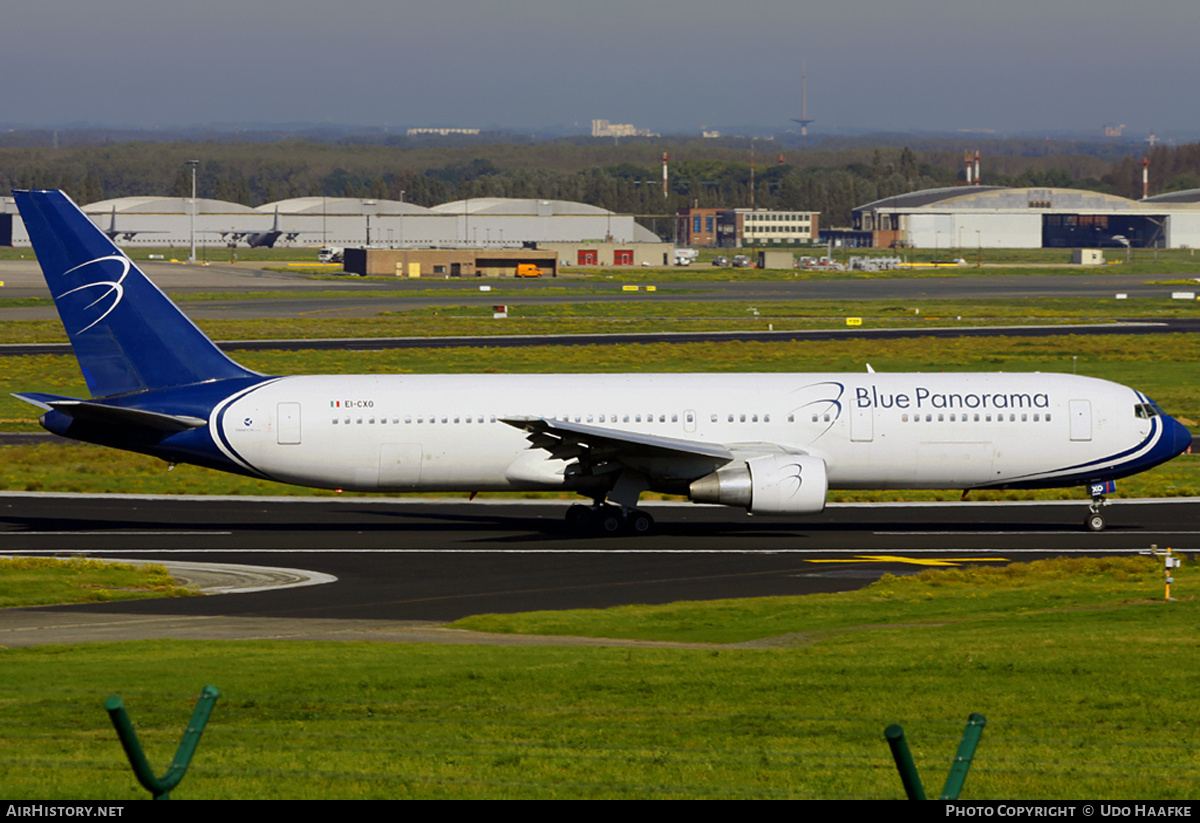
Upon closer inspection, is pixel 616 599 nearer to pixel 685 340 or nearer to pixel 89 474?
pixel 89 474

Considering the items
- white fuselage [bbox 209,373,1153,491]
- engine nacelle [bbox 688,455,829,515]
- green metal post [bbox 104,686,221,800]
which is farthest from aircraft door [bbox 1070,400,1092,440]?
green metal post [bbox 104,686,221,800]

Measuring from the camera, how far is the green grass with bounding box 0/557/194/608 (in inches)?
1244

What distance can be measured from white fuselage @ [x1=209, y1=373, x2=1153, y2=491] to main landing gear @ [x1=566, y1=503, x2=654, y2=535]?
1565 mm

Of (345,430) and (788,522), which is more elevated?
(345,430)

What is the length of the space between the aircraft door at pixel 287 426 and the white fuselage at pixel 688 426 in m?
0.03

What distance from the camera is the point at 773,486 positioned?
38.2m

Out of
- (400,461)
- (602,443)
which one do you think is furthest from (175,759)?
(400,461)

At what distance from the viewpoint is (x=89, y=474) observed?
52531mm

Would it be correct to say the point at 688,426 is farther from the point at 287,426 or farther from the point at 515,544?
the point at 287,426

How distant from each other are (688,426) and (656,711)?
72.6ft

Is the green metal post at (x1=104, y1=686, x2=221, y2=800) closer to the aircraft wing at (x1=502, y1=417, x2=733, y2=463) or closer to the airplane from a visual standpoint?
the aircraft wing at (x1=502, y1=417, x2=733, y2=463)

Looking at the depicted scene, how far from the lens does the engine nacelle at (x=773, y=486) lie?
38.3 metres

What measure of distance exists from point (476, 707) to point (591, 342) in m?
75.5
